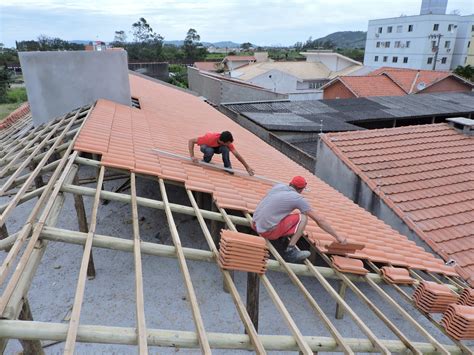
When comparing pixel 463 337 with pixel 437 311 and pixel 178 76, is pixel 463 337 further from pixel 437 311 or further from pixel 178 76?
pixel 178 76

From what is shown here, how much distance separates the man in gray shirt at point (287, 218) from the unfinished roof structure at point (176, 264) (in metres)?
0.29

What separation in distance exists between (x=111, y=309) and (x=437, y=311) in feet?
13.2

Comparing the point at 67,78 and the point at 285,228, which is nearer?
the point at 285,228

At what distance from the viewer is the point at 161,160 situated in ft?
18.5

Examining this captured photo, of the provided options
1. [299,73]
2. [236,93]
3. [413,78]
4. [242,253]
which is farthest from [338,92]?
[242,253]

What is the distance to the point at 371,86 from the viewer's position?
25328 mm

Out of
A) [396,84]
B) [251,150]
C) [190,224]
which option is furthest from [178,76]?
[190,224]

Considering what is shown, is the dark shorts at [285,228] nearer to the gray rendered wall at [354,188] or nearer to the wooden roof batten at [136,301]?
the wooden roof batten at [136,301]

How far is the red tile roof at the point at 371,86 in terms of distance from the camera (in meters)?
24.5

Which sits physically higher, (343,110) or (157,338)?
(157,338)

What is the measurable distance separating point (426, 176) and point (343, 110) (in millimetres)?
9527

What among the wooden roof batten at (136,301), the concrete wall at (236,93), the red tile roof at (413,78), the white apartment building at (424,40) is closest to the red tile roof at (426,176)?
the wooden roof batten at (136,301)

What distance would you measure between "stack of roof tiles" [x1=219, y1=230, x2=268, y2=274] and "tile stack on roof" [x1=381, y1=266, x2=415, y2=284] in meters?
1.89

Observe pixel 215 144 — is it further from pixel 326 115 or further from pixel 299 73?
pixel 299 73
